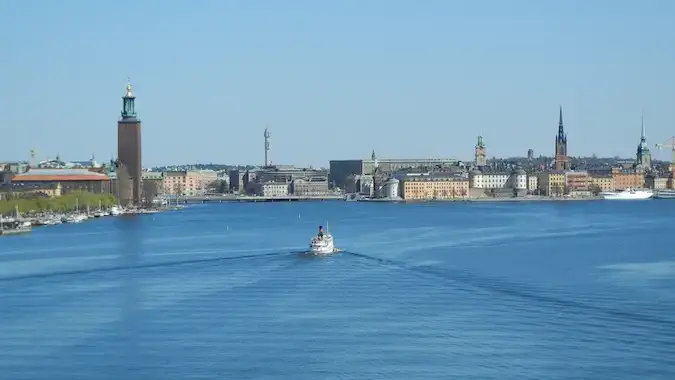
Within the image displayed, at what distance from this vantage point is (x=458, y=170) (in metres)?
71.7

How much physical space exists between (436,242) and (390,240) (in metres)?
1.15

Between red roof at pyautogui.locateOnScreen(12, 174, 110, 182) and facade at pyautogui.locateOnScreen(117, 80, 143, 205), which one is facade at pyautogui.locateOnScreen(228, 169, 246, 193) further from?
facade at pyautogui.locateOnScreen(117, 80, 143, 205)

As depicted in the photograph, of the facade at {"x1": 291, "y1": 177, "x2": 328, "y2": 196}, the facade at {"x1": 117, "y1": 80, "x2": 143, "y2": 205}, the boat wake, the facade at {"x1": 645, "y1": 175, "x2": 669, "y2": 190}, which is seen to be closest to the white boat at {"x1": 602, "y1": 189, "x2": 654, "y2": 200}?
the facade at {"x1": 645, "y1": 175, "x2": 669, "y2": 190}

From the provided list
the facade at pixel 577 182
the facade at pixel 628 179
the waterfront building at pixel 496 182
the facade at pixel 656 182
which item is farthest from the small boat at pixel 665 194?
the waterfront building at pixel 496 182

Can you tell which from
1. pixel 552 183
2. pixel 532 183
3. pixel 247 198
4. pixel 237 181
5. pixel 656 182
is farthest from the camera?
pixel 237 181

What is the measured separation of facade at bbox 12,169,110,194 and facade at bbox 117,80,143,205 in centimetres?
122

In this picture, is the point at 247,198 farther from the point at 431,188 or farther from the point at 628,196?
the point at 628,196

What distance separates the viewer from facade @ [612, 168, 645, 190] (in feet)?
241

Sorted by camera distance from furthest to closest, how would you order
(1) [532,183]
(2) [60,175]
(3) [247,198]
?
(1) [532,183], (3) [247,198], (2) [60,175]

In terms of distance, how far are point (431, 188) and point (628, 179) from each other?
14.3m

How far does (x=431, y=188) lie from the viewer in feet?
216

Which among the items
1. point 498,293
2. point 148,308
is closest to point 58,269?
point 148,308

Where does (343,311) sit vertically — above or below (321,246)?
below

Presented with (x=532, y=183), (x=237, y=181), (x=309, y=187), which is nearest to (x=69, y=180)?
(x=309, y=187)
